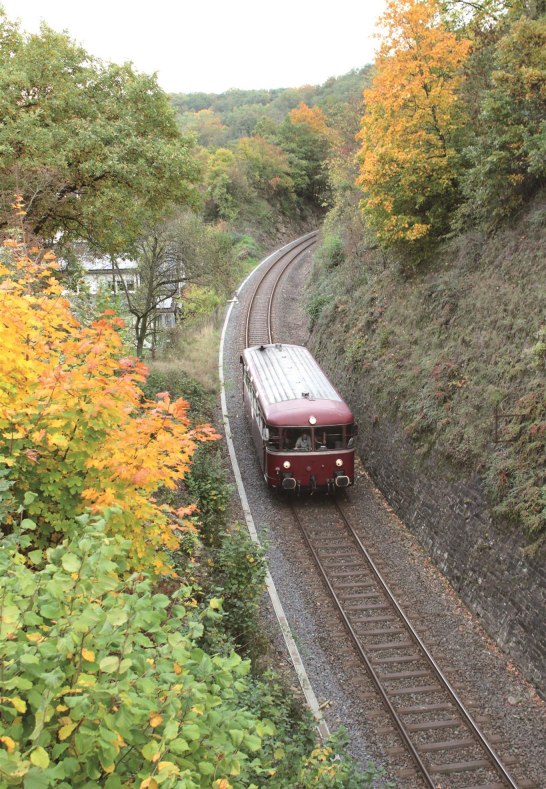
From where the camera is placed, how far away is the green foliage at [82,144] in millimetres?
14195

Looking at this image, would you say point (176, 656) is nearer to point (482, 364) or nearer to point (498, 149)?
point (482, 364)

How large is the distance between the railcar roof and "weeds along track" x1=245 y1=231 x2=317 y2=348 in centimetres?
914

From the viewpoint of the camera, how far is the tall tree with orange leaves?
17.0 m

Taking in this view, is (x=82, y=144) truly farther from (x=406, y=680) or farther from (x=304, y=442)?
(x=406, y=680)

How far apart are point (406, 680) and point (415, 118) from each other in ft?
48.4

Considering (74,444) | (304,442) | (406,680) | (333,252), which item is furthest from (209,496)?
(333,252)

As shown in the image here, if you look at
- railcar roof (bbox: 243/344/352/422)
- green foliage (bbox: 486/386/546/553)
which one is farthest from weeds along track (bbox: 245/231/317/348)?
green foliage (bbox: 486/386/546/553)

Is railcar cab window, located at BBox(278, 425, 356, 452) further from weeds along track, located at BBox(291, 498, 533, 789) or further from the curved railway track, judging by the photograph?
weeds along track, located at BBox(291, 498, 533, 789)

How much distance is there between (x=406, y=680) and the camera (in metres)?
10.1

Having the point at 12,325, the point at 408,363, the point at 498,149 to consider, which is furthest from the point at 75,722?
the point at 498,149

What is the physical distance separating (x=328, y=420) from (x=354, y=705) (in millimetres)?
6988

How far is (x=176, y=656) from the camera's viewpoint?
360cm

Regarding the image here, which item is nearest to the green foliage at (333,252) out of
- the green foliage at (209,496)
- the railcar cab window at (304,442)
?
the railcar cab window at (304,442)

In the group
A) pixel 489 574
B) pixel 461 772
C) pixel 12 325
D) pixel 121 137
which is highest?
pixel 121 137
